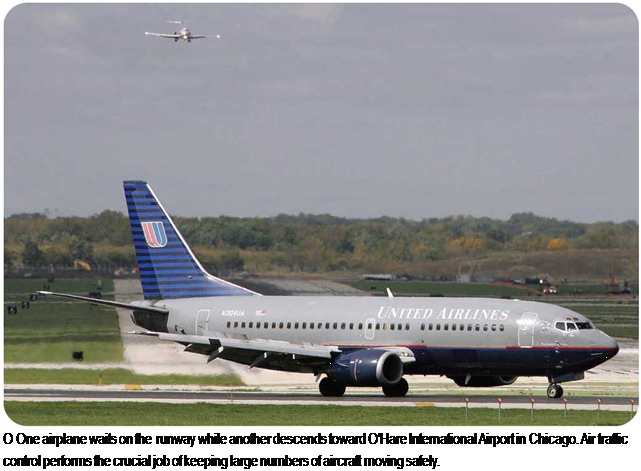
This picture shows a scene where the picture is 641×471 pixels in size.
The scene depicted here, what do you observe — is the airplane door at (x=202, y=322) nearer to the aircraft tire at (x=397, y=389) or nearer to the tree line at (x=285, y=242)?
the aircraft tire at (x=397, y=389)

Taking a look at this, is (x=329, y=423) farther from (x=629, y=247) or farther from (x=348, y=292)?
(x=629, y=247)

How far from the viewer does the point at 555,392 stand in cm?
5234

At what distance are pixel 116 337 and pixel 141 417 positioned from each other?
28003mm

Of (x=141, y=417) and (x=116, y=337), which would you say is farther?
(x=116, y=337)

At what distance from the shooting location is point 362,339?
54.3 m

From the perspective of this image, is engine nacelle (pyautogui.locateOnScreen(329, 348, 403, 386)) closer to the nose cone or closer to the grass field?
the nose cone

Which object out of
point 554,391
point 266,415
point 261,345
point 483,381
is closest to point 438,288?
point 483,381

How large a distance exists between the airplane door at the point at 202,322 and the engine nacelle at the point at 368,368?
24.7ft

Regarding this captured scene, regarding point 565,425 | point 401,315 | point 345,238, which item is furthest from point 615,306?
point 565,425

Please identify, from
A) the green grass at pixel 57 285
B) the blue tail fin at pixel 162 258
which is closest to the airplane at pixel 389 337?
the blue tail fin at pixel 162 258

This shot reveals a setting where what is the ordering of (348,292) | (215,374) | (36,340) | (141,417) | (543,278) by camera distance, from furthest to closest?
(543,278)
(348,292)
(36,340)
(215,374)
(141,417)

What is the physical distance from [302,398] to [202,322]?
752 centimetres

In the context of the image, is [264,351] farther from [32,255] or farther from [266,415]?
[32,255]

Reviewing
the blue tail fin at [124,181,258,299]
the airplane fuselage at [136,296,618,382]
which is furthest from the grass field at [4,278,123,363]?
the airplane fuselage at [136,296,618,382]
